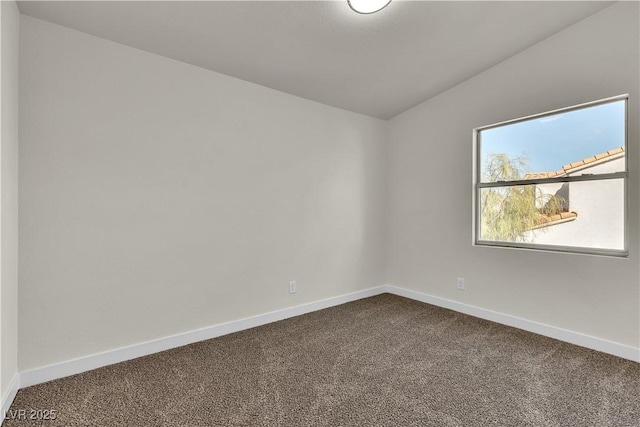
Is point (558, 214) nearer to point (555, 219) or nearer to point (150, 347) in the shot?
point (555, 219)

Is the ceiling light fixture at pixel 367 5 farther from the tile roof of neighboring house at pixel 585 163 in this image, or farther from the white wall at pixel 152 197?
the tile roof of neighboring house at pixel 585 163

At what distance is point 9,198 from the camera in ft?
5.58

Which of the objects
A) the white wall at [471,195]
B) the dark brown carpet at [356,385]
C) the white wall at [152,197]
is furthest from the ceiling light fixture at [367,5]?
the dark brown carpet at [356,385]

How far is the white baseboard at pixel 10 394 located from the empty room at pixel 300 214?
2cm

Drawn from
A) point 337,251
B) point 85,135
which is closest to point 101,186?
point 85,135

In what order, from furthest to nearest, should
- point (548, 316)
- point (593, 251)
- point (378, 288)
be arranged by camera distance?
point (378, 288), point (548, 316), point (593, 251)

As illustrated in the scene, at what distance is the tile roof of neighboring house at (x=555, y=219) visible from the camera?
2612mm

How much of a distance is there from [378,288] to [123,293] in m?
2.86

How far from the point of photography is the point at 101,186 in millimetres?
2102

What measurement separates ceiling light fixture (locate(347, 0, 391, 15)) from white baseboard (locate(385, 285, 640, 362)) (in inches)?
114

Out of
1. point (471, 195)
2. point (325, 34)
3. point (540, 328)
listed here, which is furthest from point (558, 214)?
point (325, 34)

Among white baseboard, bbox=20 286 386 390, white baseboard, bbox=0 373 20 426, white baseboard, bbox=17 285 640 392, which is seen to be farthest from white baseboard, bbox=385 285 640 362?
white baseboard, bbox=0 373 20 426

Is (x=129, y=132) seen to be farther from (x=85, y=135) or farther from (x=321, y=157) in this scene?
(x=321, y=157)

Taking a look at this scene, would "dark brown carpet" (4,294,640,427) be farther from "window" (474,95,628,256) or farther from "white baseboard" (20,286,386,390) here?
"window" (474,95,628,256)
